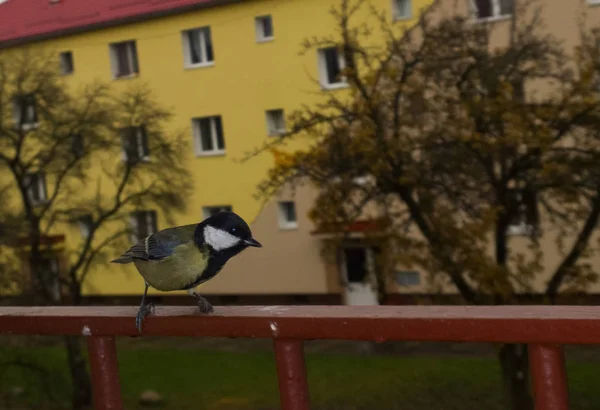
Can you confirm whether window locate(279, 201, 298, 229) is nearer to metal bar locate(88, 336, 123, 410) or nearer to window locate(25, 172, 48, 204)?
window locate(25, 172, 48, 204)

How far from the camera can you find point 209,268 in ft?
3.87

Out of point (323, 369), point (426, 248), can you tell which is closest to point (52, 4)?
point (323, 369)

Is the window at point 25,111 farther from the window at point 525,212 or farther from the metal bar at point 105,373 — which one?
the metal bar at point 105,373

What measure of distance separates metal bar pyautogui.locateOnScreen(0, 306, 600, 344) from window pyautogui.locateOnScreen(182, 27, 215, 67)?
8.98 m

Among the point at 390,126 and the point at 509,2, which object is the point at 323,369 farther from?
the point at 509,2

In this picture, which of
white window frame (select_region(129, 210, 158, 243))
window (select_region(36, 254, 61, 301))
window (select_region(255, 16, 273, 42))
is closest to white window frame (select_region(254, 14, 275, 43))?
window (select_region(255, 16, 273, 42))

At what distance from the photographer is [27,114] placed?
821 centimetres

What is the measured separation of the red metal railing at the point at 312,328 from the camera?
Answer: 2.82 ft

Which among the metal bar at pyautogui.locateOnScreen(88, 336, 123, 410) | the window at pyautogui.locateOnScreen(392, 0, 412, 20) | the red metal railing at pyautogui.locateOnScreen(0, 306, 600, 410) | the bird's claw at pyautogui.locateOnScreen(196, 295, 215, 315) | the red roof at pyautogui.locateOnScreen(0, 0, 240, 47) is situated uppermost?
the red roof at pyautogui.locateOnScreen(0, 0, 240, 47)

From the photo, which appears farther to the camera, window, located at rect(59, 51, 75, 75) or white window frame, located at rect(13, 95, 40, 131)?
window, located at rect(59, 51, 75, 75)

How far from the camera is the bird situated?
3.66 ft

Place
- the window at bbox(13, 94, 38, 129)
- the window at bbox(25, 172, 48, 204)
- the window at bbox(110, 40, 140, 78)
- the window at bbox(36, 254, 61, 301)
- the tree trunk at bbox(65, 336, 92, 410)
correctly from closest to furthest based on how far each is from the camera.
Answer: the tree trunk at bbox(65, 336, 92, 410), the window at bbox(13, 94, 38, 129), the window at bbox(36, 254, 61, 301), the window at bbox(25, 172, 48, 204), the window at bbox(110, 40, 140, 78)

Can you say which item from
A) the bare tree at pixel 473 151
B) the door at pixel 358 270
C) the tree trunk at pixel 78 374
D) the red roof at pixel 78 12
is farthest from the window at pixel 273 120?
the bare tree at pixel 473 151

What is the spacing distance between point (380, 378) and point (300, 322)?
23.9 ft
